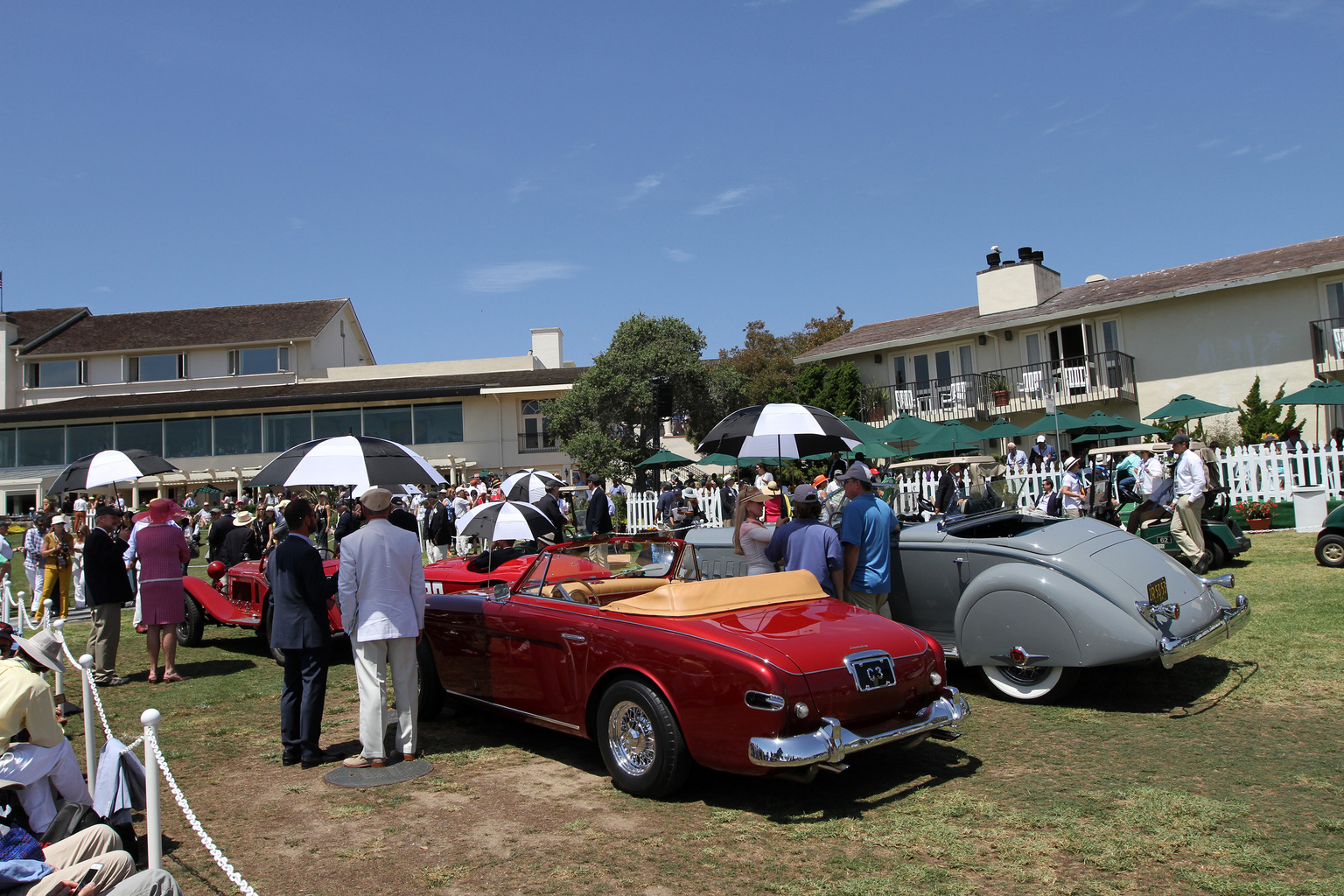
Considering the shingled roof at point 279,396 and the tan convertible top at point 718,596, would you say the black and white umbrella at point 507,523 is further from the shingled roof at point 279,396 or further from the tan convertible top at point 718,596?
the shingled roof at point 279,396

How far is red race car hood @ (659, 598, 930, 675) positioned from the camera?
14.8 ft

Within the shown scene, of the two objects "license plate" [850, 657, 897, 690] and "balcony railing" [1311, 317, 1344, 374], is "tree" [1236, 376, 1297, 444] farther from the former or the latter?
"license plate" [850, 657, 897, 690]

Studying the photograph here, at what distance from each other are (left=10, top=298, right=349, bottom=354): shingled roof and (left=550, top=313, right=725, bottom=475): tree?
57.6 ft

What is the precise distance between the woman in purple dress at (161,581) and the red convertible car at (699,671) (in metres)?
3.71

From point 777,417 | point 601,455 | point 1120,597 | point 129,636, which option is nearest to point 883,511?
point 1120,597

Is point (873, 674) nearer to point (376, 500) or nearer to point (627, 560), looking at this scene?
point (627, 560)

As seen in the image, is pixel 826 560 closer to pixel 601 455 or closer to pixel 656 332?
pixel 601 455

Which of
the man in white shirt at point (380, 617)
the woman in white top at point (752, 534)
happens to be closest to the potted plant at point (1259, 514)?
the woman in white top at point (752, 534)

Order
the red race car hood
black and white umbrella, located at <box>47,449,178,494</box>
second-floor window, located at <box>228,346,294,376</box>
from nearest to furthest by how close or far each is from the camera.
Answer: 1. the red race car hood
2. black and white umbrella, located at <box>47,449,178,494</box>
3. second-floor window, located at <box>228,346,294,376</box>

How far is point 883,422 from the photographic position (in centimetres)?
3148

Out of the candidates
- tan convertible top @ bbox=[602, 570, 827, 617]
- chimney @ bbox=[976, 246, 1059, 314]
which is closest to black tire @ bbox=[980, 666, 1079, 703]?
tan convertible top @ bbox=[602, 570, 827, 617]

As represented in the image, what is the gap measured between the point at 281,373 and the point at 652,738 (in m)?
42.2

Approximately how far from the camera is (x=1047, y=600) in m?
5.91

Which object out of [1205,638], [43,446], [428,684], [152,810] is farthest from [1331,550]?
[43,446]
